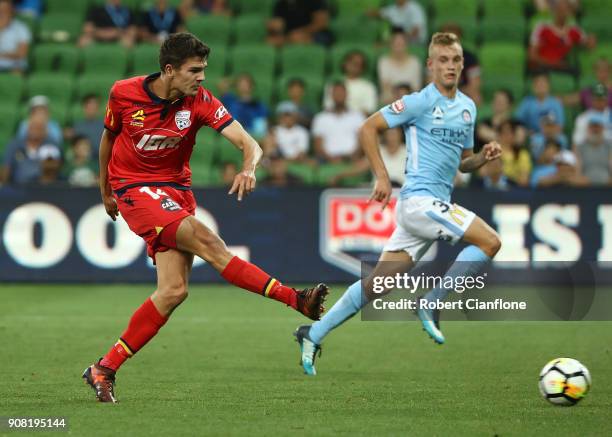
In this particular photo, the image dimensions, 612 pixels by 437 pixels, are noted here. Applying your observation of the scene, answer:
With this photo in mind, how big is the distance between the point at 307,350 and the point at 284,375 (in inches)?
10.9

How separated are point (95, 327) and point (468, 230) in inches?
164

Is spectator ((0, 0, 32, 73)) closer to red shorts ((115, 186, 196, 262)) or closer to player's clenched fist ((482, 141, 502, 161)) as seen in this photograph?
player's clenched fist ((482, 141, 502, 161))

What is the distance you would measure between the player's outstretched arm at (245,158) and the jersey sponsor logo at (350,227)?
297 inches

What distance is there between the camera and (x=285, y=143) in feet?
55.5

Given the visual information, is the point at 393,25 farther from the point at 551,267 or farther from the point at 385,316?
the point at 385,316

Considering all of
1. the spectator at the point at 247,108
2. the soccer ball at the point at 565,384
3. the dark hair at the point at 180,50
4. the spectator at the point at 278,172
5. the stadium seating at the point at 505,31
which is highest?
the stadium seating at the point at 505,31

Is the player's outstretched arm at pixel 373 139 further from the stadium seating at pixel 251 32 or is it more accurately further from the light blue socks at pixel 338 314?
the stadium seating at pixel 251 32

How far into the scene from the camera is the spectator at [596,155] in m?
→ 16.3

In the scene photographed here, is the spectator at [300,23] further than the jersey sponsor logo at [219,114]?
Yes

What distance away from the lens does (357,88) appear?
1758 cm

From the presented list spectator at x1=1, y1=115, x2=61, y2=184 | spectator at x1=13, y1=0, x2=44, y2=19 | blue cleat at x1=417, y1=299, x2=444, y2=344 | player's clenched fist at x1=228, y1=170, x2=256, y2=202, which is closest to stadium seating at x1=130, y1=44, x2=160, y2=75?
spectator at x1=13, y1=0, x2=44, y2=19

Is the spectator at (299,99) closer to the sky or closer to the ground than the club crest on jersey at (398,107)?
closer to the sky

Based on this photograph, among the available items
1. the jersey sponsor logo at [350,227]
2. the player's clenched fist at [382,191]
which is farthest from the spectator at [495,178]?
the player's clenched fist at [382,191]

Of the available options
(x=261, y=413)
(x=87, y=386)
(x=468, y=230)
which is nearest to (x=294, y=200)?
(x=468, y=230)
